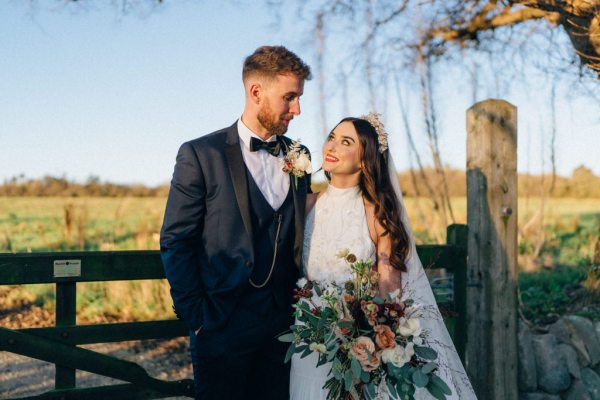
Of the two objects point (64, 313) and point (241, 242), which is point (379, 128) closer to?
point (241, 242)

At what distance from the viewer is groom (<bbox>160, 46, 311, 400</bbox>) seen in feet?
9.76

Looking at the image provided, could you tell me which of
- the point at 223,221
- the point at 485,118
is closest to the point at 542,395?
the point at 485,118

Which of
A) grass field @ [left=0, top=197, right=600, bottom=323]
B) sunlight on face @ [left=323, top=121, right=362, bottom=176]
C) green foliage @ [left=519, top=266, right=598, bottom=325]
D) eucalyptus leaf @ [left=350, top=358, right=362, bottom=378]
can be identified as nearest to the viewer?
eucalyptus leaf @ [left=350, top=358, right=362, bottom=378]

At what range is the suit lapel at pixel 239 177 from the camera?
3010 millimetres

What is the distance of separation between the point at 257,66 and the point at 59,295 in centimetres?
171

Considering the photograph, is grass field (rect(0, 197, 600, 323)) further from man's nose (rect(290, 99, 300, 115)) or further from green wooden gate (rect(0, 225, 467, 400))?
man's nose (rect(290, 99, 300, 115))

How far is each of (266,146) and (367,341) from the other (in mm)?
1239

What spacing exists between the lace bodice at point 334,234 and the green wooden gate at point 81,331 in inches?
37.2

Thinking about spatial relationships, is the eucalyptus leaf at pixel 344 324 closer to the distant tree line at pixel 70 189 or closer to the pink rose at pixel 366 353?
the pink rose at pixel 366 353

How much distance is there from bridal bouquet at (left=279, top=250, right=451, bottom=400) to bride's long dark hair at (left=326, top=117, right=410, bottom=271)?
2.02 feet

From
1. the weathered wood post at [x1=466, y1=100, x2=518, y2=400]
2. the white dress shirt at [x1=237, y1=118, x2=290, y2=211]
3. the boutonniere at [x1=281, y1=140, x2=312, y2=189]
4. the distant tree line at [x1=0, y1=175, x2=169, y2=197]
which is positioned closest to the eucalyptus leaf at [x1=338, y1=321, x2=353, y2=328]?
the white dress shirt at [x1=237, y1=118, x2=290, y2=211]

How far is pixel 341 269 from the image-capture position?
10.9 ft

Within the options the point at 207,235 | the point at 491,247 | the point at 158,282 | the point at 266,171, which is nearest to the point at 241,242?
the point at 207,235

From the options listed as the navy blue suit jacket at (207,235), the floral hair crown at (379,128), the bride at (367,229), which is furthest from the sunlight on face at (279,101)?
the floral hair crown at (379,128)
